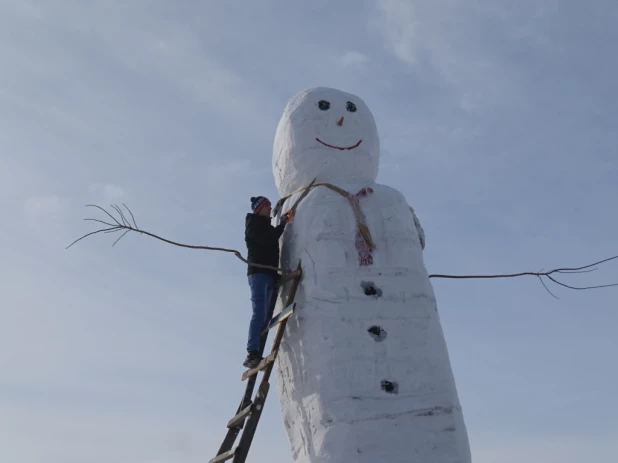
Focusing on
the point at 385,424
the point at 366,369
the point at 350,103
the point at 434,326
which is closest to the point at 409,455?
the point at 385,424

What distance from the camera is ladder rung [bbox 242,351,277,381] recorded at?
618 cm

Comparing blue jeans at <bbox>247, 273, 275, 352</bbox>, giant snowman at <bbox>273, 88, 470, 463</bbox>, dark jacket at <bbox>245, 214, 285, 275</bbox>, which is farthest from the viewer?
dark jacket at <bbox>245, 214, 285, 275</bbox>

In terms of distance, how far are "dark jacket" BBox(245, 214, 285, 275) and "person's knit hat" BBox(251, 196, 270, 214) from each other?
144 mm

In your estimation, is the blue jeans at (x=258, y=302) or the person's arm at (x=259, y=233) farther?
the person's arm at (x=259, y=233)

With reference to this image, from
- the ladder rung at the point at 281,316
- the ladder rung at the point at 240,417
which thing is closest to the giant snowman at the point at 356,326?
the ladder rung at the point at 281,316

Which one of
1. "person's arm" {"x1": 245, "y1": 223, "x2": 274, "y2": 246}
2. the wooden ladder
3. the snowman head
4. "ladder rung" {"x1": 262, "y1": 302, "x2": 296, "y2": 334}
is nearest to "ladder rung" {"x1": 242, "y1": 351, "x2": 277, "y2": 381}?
the wooden ladder

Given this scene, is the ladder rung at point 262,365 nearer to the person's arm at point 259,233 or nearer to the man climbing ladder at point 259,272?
the man climbing ladder at point 259,272

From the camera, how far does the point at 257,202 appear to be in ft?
22.5

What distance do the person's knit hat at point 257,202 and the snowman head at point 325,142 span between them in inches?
16.7

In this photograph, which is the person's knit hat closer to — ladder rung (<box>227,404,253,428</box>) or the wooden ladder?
the wooden ladder

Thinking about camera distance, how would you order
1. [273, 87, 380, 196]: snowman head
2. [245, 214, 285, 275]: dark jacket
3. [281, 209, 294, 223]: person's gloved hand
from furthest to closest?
1. [273, 87, 380, 196]: snowman head
2. [281, 209, 294, 223]: person's gloved hand
3. [245, 214, 285, 275]: dark jacket

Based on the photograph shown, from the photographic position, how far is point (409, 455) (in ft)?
18.1

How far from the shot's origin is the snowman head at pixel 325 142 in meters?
7.05

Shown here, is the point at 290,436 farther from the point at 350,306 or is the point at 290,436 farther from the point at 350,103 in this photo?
the point at 350,103
